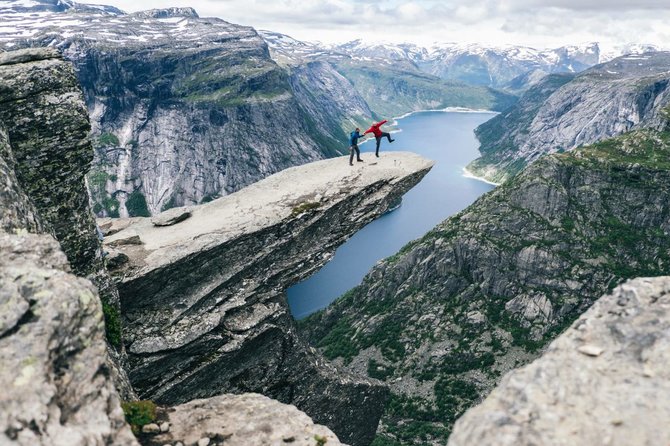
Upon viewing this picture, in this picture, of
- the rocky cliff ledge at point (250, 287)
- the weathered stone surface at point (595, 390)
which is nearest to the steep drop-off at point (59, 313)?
the rocky cliff ledge at point (250, 287)

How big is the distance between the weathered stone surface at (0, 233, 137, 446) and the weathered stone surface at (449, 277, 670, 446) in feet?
32.6

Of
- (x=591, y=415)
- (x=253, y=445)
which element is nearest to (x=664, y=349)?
(x=591, y=415)

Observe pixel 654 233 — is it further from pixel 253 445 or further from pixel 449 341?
pixel 253 445

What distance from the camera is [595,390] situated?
12766 millimetres

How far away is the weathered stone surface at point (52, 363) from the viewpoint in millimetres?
11383

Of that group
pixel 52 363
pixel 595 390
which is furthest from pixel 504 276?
pixel 52 363

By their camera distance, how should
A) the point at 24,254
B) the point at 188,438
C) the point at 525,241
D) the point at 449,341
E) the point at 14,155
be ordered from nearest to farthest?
the point at 24,254 < the point at 188,438 < the point at 14,155 < the point at 449,341 < the point at 525,241

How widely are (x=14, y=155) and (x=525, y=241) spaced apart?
130 meters

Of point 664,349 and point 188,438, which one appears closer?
point 664,349

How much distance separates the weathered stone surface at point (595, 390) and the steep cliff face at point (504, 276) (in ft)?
324

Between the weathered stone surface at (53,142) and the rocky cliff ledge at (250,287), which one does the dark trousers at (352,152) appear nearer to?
the rocky cliff ledge at (250,287)

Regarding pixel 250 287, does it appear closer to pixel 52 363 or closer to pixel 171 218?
pixel 171 218

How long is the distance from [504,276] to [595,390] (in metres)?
125

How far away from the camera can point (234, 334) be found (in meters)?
34.4
